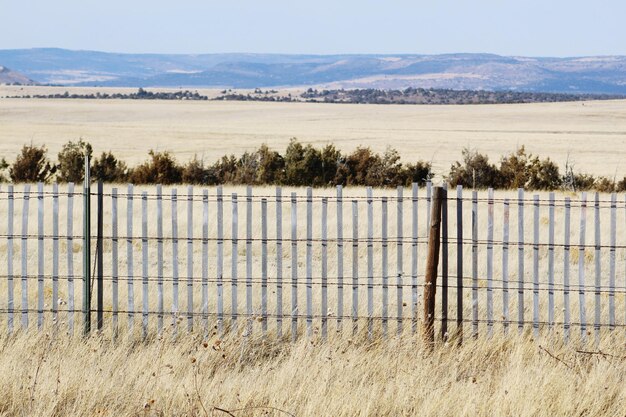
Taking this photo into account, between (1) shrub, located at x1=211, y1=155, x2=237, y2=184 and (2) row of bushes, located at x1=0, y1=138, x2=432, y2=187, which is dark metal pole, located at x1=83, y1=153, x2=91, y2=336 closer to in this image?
(2) row of bushes, located at x1=0, y1=138, x2=432, y2=187

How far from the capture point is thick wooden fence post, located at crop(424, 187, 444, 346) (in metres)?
8.16

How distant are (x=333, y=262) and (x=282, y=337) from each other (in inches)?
229

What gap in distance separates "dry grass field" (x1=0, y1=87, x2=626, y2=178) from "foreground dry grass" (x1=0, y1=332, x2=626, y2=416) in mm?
37960

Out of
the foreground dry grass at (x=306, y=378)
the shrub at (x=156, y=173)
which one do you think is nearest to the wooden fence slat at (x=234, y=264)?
the foreground dry grass at (x=306, y=378)

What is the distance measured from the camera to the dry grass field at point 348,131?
6078 cm

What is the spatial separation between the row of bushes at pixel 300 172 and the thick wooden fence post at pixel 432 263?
25.4 meters

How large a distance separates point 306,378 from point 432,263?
6.05 feet

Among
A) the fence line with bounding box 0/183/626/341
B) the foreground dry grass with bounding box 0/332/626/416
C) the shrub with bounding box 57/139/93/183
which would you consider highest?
the shrub with bounding box 57/139/93/183

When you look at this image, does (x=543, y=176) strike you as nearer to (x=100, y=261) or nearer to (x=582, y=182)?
(x=582, y=182)

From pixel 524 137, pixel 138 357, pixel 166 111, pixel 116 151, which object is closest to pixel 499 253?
pixel 138 357

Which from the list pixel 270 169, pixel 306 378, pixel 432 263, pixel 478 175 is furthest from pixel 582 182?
pixel 306 378

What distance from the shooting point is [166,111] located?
449 feet

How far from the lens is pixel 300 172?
113ft

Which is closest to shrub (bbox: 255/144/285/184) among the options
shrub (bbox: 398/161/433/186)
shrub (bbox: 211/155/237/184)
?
shrub (bbox: 211/155/237/184)
